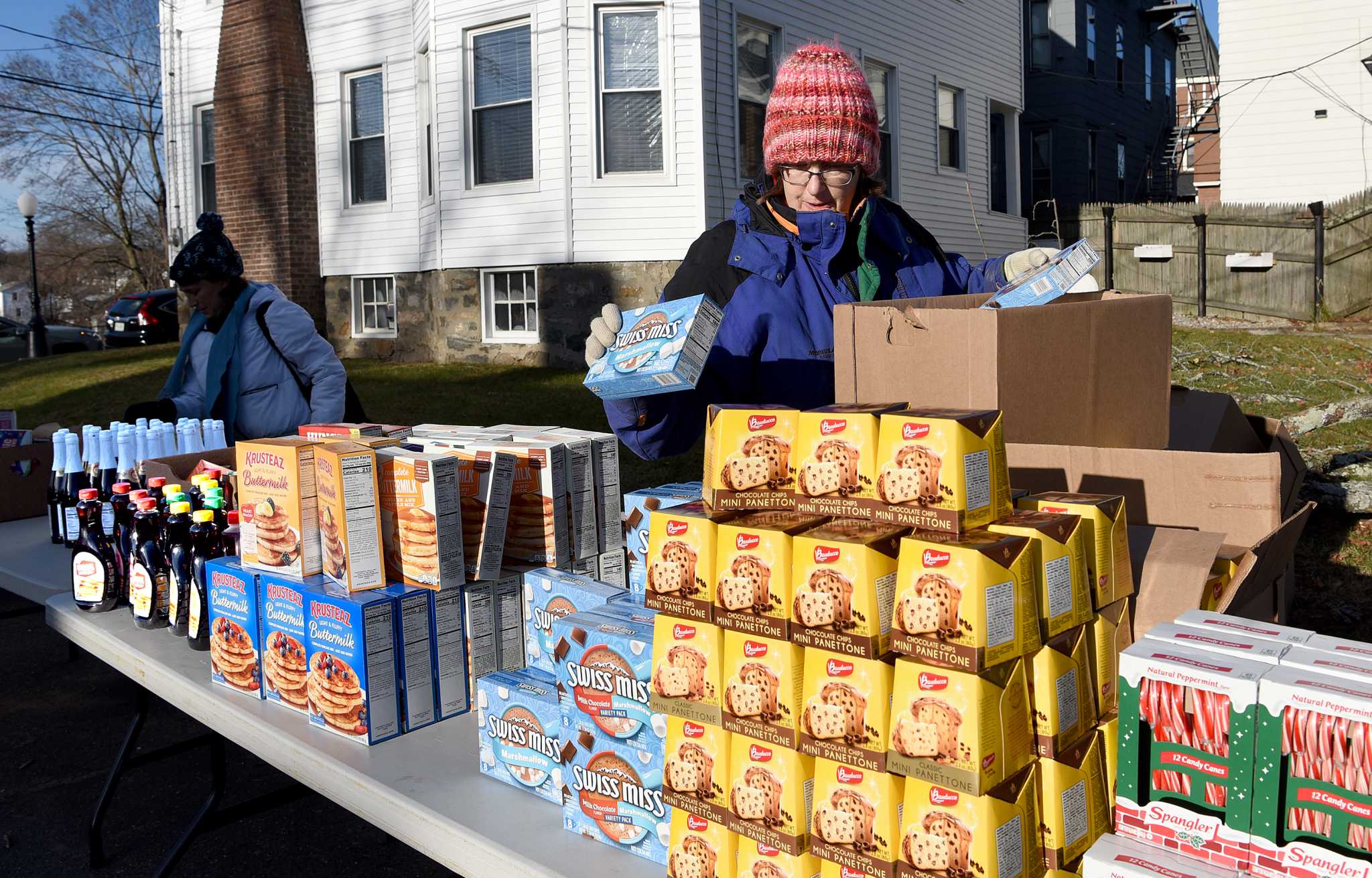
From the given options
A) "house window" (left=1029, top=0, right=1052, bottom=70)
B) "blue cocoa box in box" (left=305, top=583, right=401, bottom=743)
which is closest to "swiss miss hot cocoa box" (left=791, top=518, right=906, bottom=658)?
"blue cocoa box in box" (left=305, top=583, right=401, bottom=743)

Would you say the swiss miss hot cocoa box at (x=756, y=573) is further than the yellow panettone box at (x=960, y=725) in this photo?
Yes

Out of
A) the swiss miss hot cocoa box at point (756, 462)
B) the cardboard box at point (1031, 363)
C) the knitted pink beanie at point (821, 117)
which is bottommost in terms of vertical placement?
the swiss miss hot cocoa box at point (756, 462)

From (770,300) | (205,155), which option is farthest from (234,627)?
(205,155)

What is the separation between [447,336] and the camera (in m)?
13.7

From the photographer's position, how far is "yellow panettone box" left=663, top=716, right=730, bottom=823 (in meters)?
1.78

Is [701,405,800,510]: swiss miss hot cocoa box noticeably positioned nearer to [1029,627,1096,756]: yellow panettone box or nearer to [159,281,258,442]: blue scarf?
[1029,627,1096,756]: yellow panettone box

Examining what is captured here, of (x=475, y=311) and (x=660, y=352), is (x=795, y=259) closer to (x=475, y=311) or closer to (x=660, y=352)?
(x=660, y=352)

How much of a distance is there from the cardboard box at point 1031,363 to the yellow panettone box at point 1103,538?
1.17 ft

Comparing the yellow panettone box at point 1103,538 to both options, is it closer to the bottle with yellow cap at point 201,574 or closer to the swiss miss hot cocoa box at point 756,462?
the swiss miss hot cocoa box at point 756,462

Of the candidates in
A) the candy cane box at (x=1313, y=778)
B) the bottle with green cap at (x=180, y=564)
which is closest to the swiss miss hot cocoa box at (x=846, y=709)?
the candy cane box at (x=1313, y=778)

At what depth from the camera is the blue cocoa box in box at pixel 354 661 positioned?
2.43 metres

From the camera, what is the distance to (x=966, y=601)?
149 cm

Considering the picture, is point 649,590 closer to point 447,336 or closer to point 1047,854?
point 1047,854

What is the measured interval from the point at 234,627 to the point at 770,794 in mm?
1748
